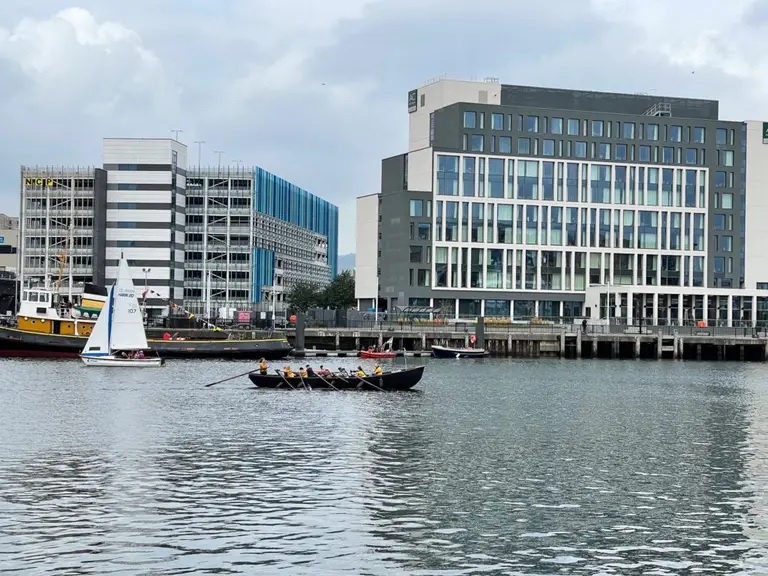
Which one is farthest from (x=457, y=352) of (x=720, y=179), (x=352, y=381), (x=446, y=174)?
(x=720, y=179)

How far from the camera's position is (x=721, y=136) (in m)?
165

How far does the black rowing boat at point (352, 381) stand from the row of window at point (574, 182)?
84.8 meters

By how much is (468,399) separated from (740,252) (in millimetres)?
108294

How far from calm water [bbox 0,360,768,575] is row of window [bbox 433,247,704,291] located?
88204mm

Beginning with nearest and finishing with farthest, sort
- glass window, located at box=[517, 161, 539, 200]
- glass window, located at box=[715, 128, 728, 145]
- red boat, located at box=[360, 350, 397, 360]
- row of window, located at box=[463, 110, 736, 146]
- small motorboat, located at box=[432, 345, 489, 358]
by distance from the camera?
red boat, located at box=[360, 350, 397, 360], small motorboat, located at box=[432, 345, 489, 358], row of window, located at box=[463, 110, 736, 146], glass window, located at box=[517, 161, 539, 200], glass window, located at box=[715, 128, 728, 145]

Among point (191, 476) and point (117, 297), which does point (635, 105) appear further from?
point (191, 476)

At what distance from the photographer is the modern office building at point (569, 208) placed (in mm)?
157375

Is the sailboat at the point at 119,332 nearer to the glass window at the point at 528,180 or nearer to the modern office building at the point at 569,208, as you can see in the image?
the modern office building at the point at 569,208

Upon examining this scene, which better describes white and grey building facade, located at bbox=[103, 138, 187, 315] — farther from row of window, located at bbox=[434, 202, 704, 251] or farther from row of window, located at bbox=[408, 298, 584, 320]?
row of window, located at bbox=[434, 202, 704, 251]

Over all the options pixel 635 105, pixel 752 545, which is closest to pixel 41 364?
pixel 752 545

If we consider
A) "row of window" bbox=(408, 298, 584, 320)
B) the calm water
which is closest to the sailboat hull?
the calm water

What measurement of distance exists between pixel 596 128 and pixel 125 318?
88.2 metres

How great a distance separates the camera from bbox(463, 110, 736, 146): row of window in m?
158

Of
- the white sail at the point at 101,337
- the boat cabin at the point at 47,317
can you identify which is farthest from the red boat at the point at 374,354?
the white sail at the point at 101,337
